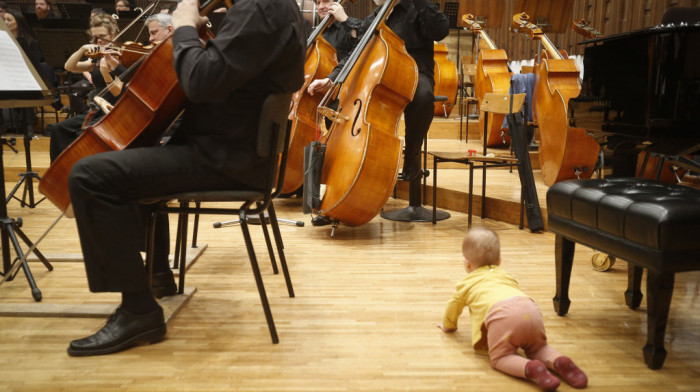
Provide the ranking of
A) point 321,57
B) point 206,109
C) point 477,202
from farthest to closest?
point 477,202, point 321,57, point 206,109

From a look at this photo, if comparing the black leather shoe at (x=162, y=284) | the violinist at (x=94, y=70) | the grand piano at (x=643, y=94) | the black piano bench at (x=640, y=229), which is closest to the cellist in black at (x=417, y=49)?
the grand piano at (x=643, y=94)

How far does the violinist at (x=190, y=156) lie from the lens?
182cm

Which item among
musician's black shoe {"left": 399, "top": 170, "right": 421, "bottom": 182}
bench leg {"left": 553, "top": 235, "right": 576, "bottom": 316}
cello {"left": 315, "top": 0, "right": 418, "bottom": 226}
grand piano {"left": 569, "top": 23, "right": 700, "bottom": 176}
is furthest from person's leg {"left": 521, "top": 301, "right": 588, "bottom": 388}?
musician's black shoe {"left": 399, "top": 170, "right": 421, "bottom": 182}

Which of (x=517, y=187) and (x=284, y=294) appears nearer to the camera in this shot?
(x=284, y=294)

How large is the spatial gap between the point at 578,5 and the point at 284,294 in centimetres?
609

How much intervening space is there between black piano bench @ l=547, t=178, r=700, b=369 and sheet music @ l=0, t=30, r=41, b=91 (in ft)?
7.34

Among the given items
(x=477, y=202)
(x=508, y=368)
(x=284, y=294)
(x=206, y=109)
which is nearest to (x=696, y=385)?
(x=508, y=368)

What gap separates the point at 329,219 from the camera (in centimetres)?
377

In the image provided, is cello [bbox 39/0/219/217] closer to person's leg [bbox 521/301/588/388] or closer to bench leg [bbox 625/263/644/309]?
person's leg [bbox 521/301/588/388]

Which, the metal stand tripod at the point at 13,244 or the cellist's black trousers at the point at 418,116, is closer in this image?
the metal stand tripod at the point at 13,244

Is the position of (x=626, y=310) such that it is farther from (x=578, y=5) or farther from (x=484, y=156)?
(x=578, y=5)

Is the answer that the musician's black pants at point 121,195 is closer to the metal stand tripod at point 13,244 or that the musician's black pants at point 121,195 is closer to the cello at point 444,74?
the metal stand tripod at point 13,244

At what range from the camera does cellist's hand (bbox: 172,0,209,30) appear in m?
1.89

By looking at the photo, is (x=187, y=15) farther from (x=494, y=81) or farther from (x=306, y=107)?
(x=494, y=81)
